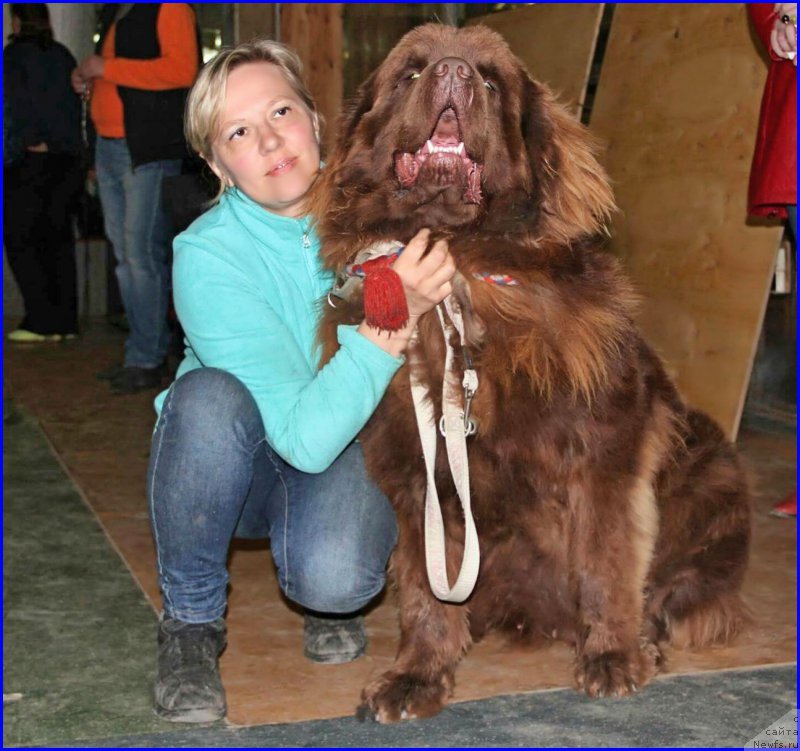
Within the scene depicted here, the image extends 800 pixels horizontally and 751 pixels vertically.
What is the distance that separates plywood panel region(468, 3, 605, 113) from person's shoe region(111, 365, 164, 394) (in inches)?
93.8

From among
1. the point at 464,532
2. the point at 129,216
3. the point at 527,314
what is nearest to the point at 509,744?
the point at 464,532

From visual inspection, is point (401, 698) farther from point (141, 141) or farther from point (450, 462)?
point (141, 141)

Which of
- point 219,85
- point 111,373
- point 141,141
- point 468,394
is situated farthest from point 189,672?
point 111,373

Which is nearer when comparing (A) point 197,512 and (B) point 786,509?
(A) point 197,512

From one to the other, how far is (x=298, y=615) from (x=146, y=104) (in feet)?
9.97

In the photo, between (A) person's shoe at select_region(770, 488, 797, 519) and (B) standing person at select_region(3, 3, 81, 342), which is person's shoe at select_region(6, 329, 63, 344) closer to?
(B) standing person at select_region(3, 3, 81, 342)

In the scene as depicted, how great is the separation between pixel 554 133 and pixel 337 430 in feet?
2.48

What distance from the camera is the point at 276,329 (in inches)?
96.9

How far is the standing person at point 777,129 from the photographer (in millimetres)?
3135

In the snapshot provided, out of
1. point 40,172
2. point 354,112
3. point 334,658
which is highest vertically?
point 354,112

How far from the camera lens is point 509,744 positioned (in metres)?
2.17

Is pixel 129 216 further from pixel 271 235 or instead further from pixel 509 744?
pixel 509 744

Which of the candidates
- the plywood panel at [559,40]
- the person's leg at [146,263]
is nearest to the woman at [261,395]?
the plywood panel at [559,40]

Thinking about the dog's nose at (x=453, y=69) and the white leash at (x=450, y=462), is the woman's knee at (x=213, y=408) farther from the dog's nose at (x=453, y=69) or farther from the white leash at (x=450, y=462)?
the dog's nose at (x=453, y=69)
